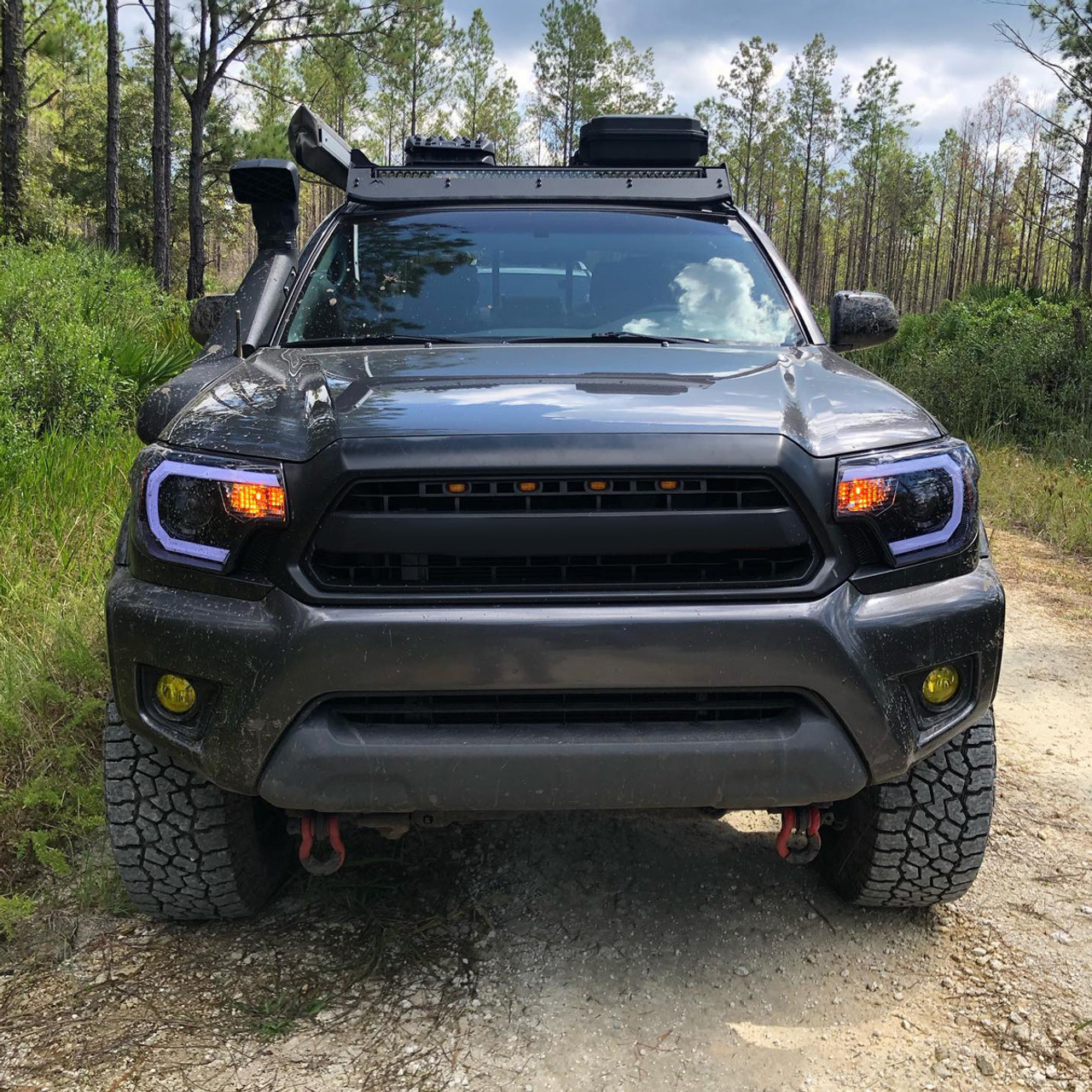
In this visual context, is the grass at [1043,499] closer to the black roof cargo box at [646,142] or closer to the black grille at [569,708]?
the black roof cargo box at [646,142]

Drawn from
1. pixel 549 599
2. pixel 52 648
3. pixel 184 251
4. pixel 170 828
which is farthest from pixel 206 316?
pixel 184 251

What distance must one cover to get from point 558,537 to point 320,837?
3.00 feet

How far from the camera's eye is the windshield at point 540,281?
2932 millimetres

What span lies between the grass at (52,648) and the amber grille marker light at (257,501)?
1.37 m

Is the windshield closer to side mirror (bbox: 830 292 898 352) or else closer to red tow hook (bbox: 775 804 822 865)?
side mirror (bbox: 830 292 898 352)

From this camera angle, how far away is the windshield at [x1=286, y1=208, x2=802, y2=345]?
115 inches

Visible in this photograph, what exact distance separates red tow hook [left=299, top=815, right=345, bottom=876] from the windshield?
1.34m

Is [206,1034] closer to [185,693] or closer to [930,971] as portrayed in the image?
[185,693]

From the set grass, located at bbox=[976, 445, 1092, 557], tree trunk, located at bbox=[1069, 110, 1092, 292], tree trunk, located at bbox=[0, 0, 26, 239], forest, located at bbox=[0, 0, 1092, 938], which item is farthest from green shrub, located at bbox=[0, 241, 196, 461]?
tree trunk, located at bbox=[1069, 110, 1092, 292]

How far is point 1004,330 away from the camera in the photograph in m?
12.8

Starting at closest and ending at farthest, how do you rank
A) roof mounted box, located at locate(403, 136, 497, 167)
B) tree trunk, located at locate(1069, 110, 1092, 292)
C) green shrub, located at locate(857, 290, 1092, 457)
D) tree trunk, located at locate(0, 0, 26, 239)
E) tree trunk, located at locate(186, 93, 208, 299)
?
roof mounted box, located at locate(403, 136, 497, 167) → green shrub, located at locate(857, 290, 1092, 457) → tree trunk, located at locate(0, 0, 26, 239) → tree trunk, located at locate(1069, 110, 1092, 292) → tree trunk, located at locate(186, 93, 208, 299)

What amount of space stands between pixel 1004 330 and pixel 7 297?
1143 centimetres

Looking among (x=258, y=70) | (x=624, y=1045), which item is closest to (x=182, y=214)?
(x=258, y=70)

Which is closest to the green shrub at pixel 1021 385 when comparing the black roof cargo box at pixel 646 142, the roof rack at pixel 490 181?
the black roof cargo box at pixel 646 142
